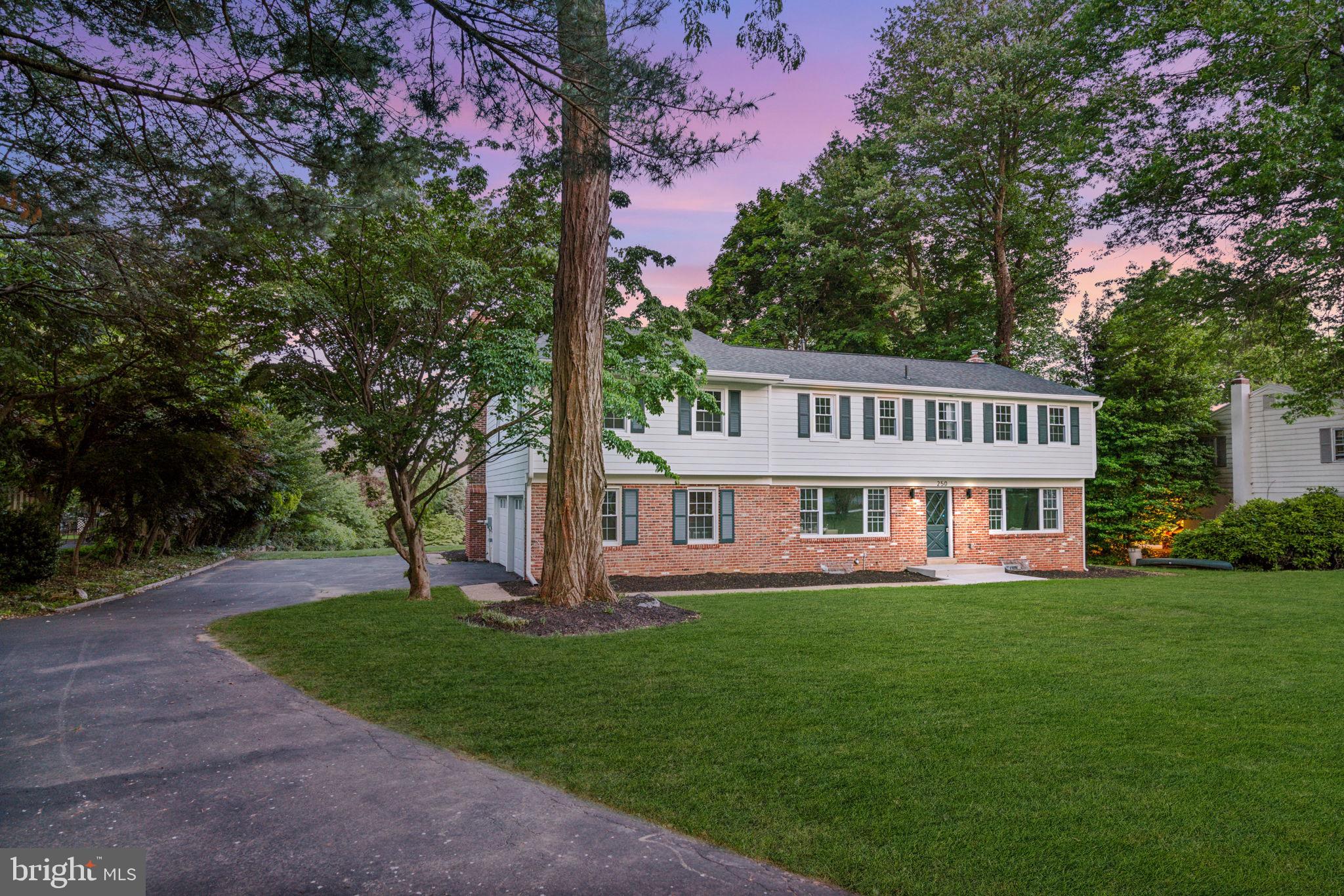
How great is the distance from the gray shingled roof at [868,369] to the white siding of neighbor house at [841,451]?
0.36 m

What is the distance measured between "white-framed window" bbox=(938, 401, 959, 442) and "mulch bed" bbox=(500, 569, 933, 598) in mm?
3568

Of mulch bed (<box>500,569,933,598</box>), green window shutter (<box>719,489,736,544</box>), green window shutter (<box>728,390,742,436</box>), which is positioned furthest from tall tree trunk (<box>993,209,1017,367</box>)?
green window shutter (<box>719,489,736,544</box>)

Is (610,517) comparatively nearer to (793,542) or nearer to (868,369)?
(793,542)

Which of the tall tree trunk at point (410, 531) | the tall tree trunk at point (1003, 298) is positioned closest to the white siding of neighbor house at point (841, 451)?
the tall tree trunk at point (410, 531)

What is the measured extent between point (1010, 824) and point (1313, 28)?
54.7 feet

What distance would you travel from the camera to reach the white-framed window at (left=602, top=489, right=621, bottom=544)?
15.4 meters

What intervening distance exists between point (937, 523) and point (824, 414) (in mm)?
4487

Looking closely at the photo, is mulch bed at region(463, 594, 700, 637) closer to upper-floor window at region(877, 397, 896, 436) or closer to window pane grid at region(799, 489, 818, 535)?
window pane grid at region(799, 489, 818, 535)

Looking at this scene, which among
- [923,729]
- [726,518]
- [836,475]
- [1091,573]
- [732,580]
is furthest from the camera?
[1091,573]

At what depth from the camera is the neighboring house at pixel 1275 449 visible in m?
20.1

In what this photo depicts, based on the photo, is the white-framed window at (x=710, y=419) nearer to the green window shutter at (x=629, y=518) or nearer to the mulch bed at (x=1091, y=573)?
the green window shutter at (x=629, y=518)

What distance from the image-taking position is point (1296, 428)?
2083cm

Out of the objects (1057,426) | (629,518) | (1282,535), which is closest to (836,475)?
(629,518)

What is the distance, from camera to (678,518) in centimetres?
1589
